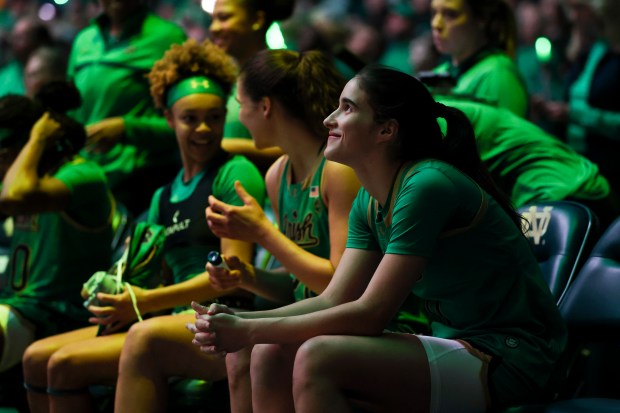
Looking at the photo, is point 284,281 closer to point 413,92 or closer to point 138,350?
point 138,350

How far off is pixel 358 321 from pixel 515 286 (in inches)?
17.0

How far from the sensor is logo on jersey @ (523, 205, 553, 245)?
131 inches

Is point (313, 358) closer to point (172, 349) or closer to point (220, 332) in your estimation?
point (220, 332)

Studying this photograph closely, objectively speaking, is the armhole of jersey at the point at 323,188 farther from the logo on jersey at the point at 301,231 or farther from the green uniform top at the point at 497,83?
the green uniform top at the point at 497,83

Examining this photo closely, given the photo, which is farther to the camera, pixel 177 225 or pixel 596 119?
pixel 596 119

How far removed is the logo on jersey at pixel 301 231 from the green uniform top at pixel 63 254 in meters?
1.07

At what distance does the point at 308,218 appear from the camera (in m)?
3.25

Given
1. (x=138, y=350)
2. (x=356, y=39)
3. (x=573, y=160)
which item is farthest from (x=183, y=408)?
(x=356, y=39)

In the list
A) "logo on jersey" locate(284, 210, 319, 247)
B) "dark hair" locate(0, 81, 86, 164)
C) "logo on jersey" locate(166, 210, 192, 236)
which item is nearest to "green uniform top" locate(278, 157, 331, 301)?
"logo on jersey" locate(284, 210, 319, 247)

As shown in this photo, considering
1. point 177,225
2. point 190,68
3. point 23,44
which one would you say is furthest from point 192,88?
point 23,44

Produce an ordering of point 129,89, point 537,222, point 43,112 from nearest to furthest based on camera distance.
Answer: point 537,222
point 43,112
point 129,89

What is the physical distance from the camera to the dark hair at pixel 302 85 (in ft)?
10.7

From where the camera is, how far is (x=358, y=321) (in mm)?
2490

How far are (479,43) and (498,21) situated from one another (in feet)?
0.44
